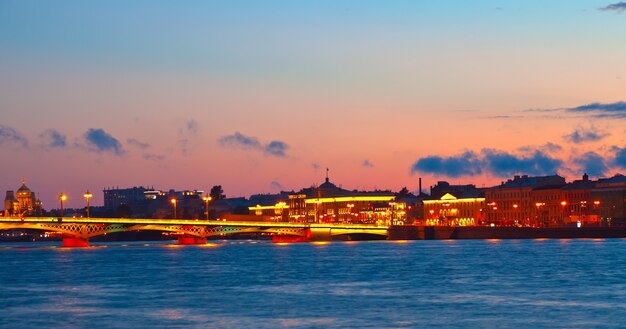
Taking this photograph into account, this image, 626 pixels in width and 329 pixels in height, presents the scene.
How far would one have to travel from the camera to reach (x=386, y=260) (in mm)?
89438

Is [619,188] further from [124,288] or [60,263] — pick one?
[124,288]

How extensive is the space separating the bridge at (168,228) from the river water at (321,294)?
30428mm

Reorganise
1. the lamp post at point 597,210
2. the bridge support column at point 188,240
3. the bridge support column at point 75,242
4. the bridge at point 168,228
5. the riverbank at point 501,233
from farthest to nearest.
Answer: the lamp post at point 597,210 → the riverbank at point 501,233 → the bridge support column at point 188,240 → the bridge support column at point 75,242 → the bridge at point 168,228

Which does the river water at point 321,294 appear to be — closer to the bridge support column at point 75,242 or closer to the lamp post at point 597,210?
the bridge support column at point 75,242

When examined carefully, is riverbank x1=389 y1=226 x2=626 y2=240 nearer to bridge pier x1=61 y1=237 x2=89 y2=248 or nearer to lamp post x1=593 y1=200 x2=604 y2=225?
lamp post x1=593 y1=200 x2=604 y2=225

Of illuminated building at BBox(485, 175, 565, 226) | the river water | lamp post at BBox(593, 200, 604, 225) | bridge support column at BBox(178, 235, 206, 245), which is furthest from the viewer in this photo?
illuminated building at BBox(485, 175, 565, 226)

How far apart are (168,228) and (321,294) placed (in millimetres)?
73476

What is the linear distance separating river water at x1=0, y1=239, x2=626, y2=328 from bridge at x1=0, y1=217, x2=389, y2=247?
30.4 metres

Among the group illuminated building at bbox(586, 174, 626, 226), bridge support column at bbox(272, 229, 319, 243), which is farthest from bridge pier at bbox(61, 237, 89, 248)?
illuminated building at bbox(586, 174, 626, 226)

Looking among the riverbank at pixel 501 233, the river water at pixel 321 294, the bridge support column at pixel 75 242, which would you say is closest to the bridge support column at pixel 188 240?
the bridge support column at pixel 75 242

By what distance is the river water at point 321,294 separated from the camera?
4381 cm

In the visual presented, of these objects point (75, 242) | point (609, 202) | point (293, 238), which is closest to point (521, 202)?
point (609, 202)

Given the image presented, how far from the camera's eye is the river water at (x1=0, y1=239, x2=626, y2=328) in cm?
4381

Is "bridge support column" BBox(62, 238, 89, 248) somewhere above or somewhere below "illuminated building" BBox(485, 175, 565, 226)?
below
